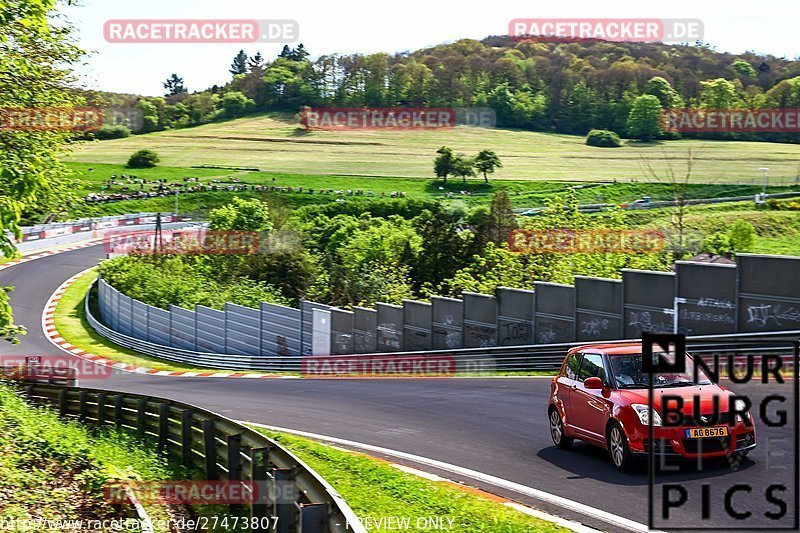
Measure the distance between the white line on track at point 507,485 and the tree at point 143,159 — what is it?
5267 inches

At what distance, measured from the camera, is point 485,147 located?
134 metres

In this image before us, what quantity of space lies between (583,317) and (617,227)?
2564cm

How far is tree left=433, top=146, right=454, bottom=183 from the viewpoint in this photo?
128500 mm

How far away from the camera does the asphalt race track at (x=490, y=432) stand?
10344mm

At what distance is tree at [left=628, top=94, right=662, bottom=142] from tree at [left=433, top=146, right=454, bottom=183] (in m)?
26.8

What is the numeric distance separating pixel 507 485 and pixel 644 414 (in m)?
1.98

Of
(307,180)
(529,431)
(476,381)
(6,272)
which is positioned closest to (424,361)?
(476,381)

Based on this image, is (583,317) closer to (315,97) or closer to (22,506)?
(22,506)

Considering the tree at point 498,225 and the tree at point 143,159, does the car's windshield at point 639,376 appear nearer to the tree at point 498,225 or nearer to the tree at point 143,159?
the tree at point 498,225

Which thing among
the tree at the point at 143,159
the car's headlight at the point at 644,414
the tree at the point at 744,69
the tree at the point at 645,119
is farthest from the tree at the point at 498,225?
the tree at the point at 744,69

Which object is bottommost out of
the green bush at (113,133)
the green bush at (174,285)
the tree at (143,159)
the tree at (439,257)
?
the green bush at (174,285)

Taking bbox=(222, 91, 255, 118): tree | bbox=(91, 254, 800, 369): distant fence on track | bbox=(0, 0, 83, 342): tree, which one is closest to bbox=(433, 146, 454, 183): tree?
bbox=(222, 91, 255, 118): tree

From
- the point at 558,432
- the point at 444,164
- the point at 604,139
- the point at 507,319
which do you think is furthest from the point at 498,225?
the point at 604,139

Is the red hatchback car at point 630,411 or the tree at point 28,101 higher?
the tree at point 28,101
